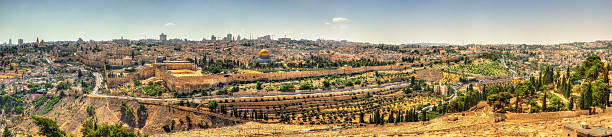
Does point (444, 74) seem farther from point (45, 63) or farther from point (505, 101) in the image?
point (45, 63)

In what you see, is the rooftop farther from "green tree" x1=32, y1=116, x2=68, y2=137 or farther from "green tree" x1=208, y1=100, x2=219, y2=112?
"green tree" x1=32, y1=116, x2=68, y2=137

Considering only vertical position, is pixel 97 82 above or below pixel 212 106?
above

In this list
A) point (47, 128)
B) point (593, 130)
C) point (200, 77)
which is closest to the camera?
point (593, 130)

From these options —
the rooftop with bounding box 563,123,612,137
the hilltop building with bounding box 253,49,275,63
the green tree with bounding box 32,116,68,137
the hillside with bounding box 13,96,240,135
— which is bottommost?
the hillside with bounding box 13,96,240,135

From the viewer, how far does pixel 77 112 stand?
38.5m

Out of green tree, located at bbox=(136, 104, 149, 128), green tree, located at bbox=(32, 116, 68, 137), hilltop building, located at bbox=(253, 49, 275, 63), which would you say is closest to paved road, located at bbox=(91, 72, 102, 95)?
green tree, located at bbox=(136, 104, 149, 128)

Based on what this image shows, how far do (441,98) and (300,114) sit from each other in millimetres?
15737

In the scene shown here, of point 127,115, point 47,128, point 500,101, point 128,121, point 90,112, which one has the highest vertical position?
point 500,101

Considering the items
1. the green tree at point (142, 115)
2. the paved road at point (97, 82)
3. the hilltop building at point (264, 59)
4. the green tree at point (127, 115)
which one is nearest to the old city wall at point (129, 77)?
the paved road at point (97, 82)

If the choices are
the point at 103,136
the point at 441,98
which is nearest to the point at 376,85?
the point at 441,98

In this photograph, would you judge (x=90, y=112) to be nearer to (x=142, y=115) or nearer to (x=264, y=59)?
(x=142, y=115)

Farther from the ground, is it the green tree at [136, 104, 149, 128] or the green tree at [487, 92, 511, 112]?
the green tree at [487, 92, 511, 112]

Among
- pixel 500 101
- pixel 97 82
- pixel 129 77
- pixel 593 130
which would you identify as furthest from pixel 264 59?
pixel 593 130

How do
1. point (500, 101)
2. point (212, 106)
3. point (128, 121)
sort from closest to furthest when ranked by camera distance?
1. point (500, 101)
2. point (212, 106)
3. point (128, 121)
